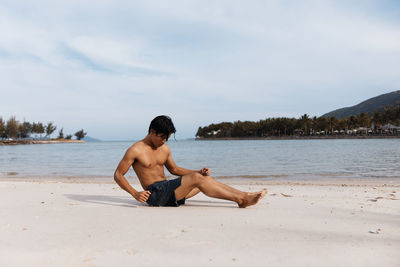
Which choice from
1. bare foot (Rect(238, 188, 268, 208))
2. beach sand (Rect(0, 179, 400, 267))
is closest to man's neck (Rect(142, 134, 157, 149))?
beach sand (Rect(0, 179, 400, 267))

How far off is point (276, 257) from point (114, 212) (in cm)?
275

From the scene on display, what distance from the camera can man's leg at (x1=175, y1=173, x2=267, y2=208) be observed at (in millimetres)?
4770

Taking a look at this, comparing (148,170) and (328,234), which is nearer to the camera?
(328,234)

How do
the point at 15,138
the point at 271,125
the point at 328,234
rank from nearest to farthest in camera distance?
the point at 328,234 → the point at 15,138 → the point at 271,125

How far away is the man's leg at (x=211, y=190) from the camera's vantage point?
477 centimetres

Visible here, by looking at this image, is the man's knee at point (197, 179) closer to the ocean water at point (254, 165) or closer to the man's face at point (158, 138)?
the man's face at point (158, 138)

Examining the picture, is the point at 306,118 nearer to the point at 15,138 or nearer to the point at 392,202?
the point at 15,138

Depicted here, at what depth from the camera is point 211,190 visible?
477 cm

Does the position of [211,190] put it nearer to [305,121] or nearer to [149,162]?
[149,162]

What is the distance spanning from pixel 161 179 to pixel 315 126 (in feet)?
490

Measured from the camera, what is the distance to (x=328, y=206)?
5426 millimetres

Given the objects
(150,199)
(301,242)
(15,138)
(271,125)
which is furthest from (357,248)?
(271,125)

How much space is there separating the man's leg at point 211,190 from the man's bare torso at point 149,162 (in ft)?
1.61

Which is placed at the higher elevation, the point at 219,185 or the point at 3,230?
the point at 219,185
